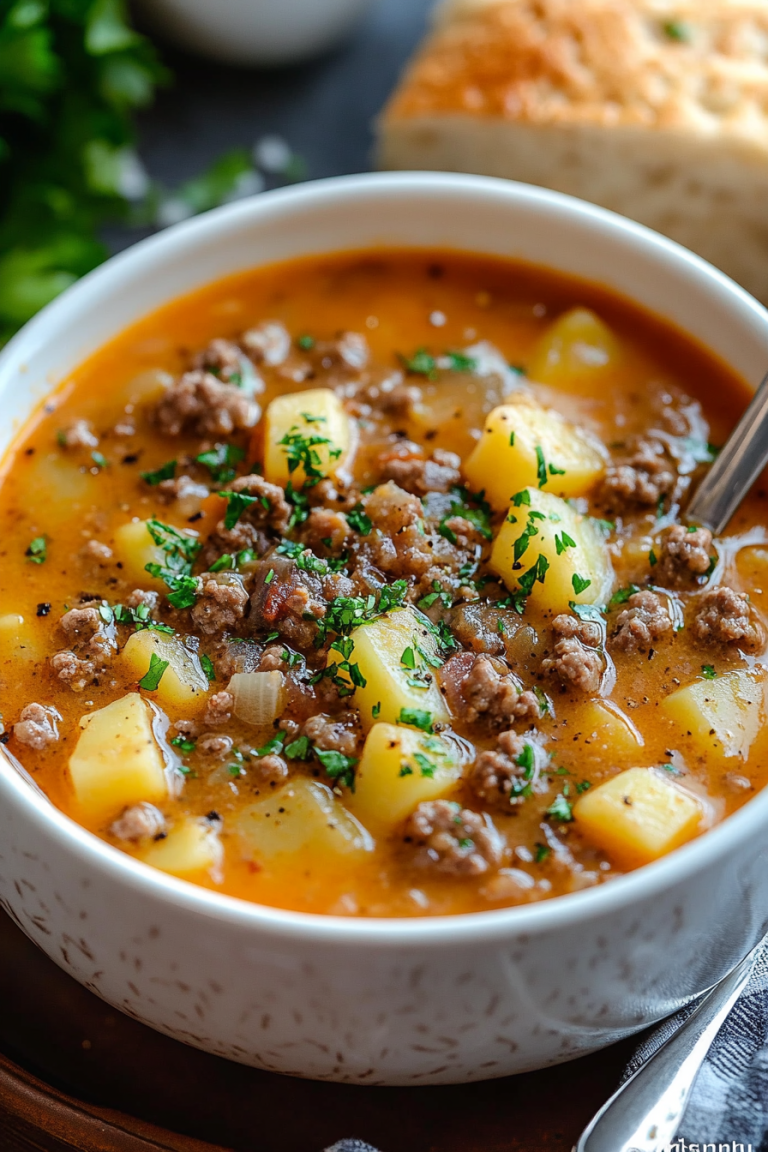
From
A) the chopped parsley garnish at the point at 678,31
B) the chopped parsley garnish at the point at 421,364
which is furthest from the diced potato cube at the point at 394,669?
the chopped parsley garnish at the point at 678,31

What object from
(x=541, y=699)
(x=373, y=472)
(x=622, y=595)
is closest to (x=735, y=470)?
(x=622, y=595)

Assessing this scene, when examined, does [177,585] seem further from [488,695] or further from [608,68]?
[608,68]

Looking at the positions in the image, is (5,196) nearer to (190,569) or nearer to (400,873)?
(190,569)

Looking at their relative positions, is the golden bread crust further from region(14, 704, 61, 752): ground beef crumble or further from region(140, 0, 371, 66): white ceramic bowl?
region(14, 704, 61, 752): ground beef crumble

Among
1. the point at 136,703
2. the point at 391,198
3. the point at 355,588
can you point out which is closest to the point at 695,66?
the point at 391,198

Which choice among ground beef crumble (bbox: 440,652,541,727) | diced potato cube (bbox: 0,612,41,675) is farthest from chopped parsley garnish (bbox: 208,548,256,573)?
ground beef crumble (bbox: 440,652,541,727)
